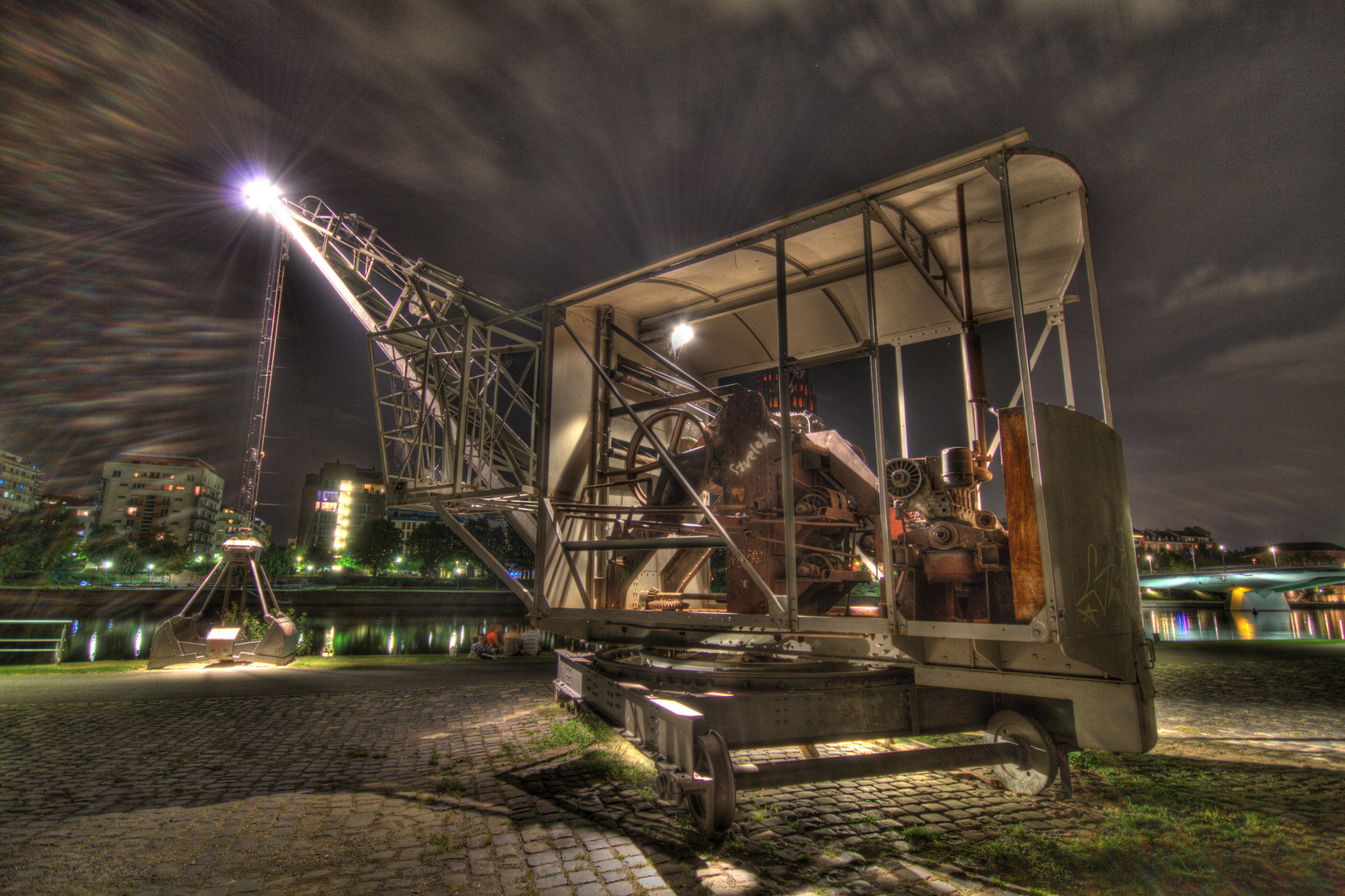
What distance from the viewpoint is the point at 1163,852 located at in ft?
14.1

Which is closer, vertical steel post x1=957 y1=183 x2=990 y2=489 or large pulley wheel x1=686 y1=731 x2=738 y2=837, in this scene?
large pulley wheel x1=686 y1=731 x2=738 y2=837

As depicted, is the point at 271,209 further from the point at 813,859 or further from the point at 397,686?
the point at 813,859

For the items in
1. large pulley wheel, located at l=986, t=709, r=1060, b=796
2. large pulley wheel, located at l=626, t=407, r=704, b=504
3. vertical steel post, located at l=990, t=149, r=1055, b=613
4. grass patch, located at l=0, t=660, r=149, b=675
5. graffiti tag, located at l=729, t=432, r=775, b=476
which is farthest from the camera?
grass patch, located at l=0, t=660, r=149, b=675

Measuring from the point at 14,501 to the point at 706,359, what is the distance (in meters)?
188

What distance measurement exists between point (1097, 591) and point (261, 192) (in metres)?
17.1

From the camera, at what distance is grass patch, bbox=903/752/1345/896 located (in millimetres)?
3826

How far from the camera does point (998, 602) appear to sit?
15.6 feet

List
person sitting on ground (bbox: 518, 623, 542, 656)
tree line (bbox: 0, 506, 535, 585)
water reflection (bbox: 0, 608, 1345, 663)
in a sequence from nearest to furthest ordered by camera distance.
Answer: person sitting on ground (bbox: 518, 623, 542, 656) < water reflection (bbox: 0, 608, 1345, 663) < tree line (bbox: 0, 506, 535, 585)

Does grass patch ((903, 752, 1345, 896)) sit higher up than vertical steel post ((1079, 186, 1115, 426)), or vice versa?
vertical steel post ((1079, 186, 1115, 426))

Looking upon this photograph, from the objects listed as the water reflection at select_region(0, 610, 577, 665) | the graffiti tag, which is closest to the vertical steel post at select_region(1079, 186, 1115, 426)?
→ the graffiti tag

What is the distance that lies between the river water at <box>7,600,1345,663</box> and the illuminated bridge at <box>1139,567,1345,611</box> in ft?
48.1

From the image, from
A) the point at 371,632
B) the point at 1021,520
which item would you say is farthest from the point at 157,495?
the point at 1021,520

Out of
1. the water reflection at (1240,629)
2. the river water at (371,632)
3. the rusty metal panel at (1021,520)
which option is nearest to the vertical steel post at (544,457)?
the rusty metal panel at (1021,520)

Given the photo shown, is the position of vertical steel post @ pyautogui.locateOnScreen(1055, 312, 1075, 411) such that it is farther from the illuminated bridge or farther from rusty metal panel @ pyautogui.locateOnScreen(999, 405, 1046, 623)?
the illuminated bridge
